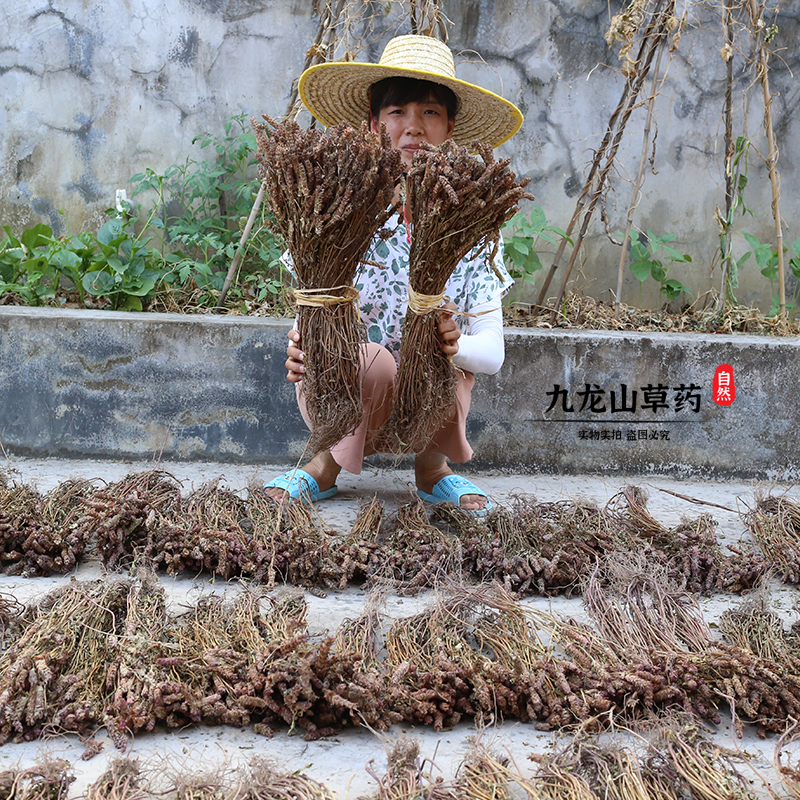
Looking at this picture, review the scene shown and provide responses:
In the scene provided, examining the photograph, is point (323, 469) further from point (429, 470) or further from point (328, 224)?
point (328, 224)

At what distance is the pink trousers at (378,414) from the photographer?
259cm

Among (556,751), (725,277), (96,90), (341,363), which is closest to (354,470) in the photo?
(341,363)

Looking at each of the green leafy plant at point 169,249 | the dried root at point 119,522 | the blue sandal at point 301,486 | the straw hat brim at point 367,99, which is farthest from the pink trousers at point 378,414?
the green leafy plant at point 169,249

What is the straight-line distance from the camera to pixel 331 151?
2051 millimetres

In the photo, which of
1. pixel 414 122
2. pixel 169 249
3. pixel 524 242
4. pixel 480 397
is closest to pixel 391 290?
pixel 414 122

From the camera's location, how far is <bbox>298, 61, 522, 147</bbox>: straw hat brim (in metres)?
2.71

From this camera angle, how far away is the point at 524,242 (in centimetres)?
392

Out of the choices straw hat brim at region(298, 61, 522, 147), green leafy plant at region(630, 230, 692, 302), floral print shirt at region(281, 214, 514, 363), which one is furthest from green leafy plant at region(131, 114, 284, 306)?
green leafy plant at region(630, 230, 692, 302)

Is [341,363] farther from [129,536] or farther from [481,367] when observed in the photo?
[129,536]

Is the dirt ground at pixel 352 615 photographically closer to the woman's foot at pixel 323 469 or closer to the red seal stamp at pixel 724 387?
the woman's foot at pixel 323 469

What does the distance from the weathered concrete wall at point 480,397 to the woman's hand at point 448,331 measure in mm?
1095

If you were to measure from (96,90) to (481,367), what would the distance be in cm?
293

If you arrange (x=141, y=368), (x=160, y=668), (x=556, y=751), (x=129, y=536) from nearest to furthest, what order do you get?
(x=556, y=751), (x=160, y=668), (x=129, y=536), (x=141, y=368)

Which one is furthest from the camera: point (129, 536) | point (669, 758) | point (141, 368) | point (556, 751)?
point (141, 368)
